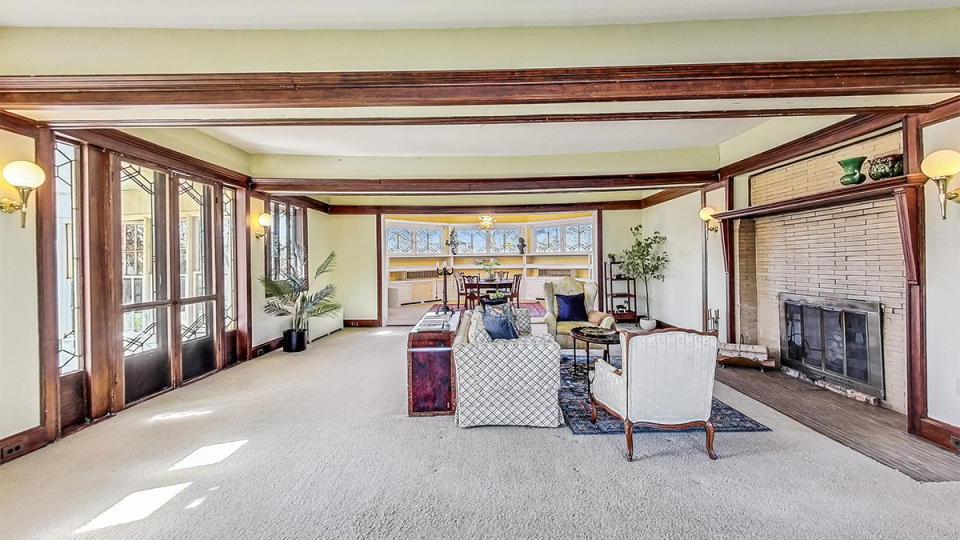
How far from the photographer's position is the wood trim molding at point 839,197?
2.89m

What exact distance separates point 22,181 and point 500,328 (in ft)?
11.6

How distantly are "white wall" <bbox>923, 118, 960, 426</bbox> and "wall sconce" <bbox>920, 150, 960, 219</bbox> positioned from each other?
0.06 meters

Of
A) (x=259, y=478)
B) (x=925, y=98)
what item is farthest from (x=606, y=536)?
(x=925, y=98)

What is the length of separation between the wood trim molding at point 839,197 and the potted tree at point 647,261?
275 cm

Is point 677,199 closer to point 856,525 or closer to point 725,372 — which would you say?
point 725,372

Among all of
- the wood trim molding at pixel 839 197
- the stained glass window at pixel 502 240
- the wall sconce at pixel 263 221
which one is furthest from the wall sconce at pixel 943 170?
the stained glass window at pixel 502 240

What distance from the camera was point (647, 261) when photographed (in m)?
7.54

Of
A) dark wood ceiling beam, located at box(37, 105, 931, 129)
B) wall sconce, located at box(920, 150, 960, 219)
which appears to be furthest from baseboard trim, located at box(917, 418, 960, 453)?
dark wood ceiling beam, located at box(37, 105, 931, 129)

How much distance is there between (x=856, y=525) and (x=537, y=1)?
3.15 metres

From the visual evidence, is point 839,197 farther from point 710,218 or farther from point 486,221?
point 486,221

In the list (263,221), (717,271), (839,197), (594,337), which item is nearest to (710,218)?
(717,271)

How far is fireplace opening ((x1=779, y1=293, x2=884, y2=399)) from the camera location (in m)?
3.61

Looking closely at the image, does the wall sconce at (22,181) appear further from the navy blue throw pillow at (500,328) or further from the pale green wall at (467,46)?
the navy blue throw pillow at (500,328)

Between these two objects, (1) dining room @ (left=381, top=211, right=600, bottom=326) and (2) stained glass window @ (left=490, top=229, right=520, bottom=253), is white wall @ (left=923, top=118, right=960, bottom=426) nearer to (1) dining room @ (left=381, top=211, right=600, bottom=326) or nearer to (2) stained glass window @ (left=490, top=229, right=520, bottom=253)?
(1) dining room @ (left=381, top=211, right=600, bottom=326)
